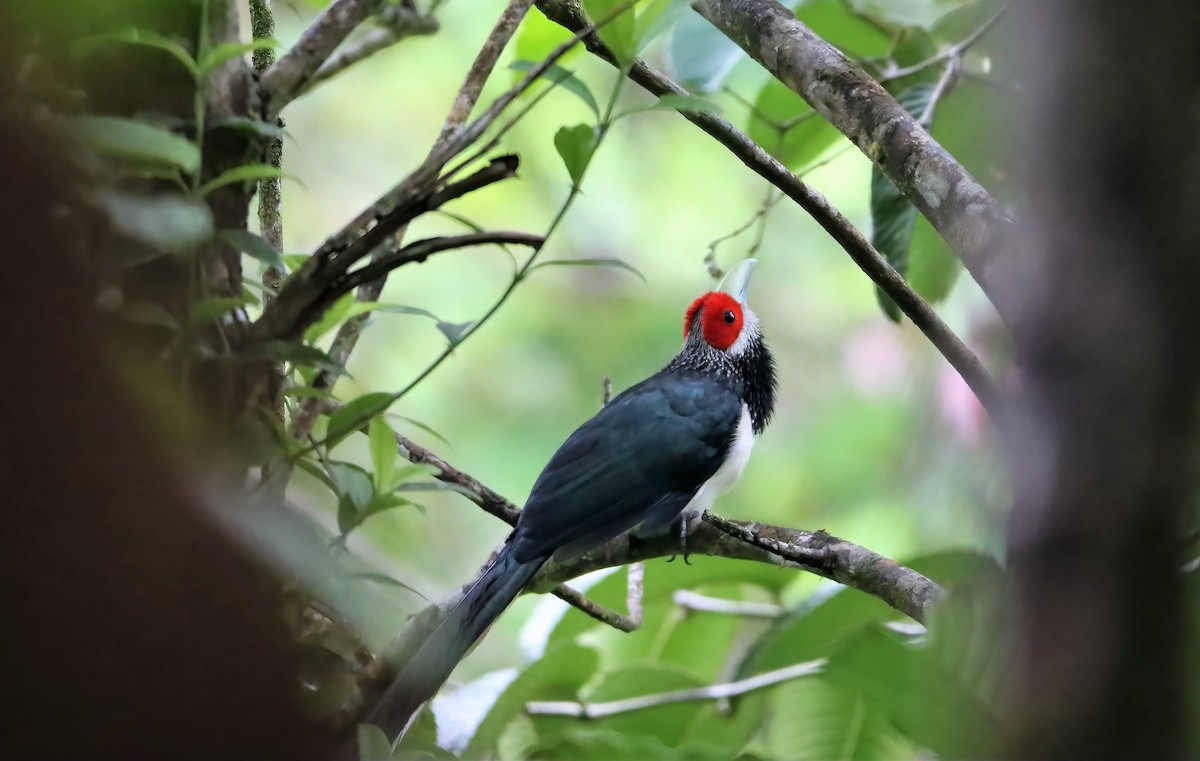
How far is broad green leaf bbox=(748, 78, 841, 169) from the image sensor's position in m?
2.01

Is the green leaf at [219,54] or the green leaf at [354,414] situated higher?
the green leaf at [219,54]

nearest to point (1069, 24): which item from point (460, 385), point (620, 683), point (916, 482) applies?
point (916, 482)

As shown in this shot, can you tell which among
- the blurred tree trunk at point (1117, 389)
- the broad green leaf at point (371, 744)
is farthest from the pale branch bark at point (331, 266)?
the blurred tree trunk at point (1117, 389)

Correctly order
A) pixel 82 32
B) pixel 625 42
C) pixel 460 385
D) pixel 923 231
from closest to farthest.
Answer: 1. pixel 82 32
2. pixel 625 42
3. pixel 923 231
4. pixel 460 385

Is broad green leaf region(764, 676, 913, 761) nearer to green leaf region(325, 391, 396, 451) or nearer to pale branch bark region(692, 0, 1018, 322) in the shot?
pale branch bark region(692, 0, 1018, 322)

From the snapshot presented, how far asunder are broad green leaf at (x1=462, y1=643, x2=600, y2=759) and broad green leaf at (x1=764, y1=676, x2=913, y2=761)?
306mm

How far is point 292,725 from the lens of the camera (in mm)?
552

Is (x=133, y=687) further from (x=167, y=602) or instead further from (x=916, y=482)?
(x=916, y=482)

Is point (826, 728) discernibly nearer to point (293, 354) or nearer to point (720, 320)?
point (720, 320)

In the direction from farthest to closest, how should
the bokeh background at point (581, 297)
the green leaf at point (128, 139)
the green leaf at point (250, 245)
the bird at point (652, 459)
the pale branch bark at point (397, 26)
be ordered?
the bokeh background at point (581, 297) → the bird at point (652, 459) → the pale branch bark at point (397, 26) → the green leaf at point (250, 245) → the green leaf at point (128, 139)

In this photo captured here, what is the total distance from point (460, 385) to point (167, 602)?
3759 millimetres

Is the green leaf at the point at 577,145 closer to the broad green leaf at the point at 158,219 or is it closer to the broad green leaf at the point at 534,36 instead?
the broad green leaf at the point at 158,219

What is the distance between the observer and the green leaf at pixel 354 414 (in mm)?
755

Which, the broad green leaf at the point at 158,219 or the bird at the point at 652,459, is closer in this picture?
the broad green leaf at the point at 158,219
